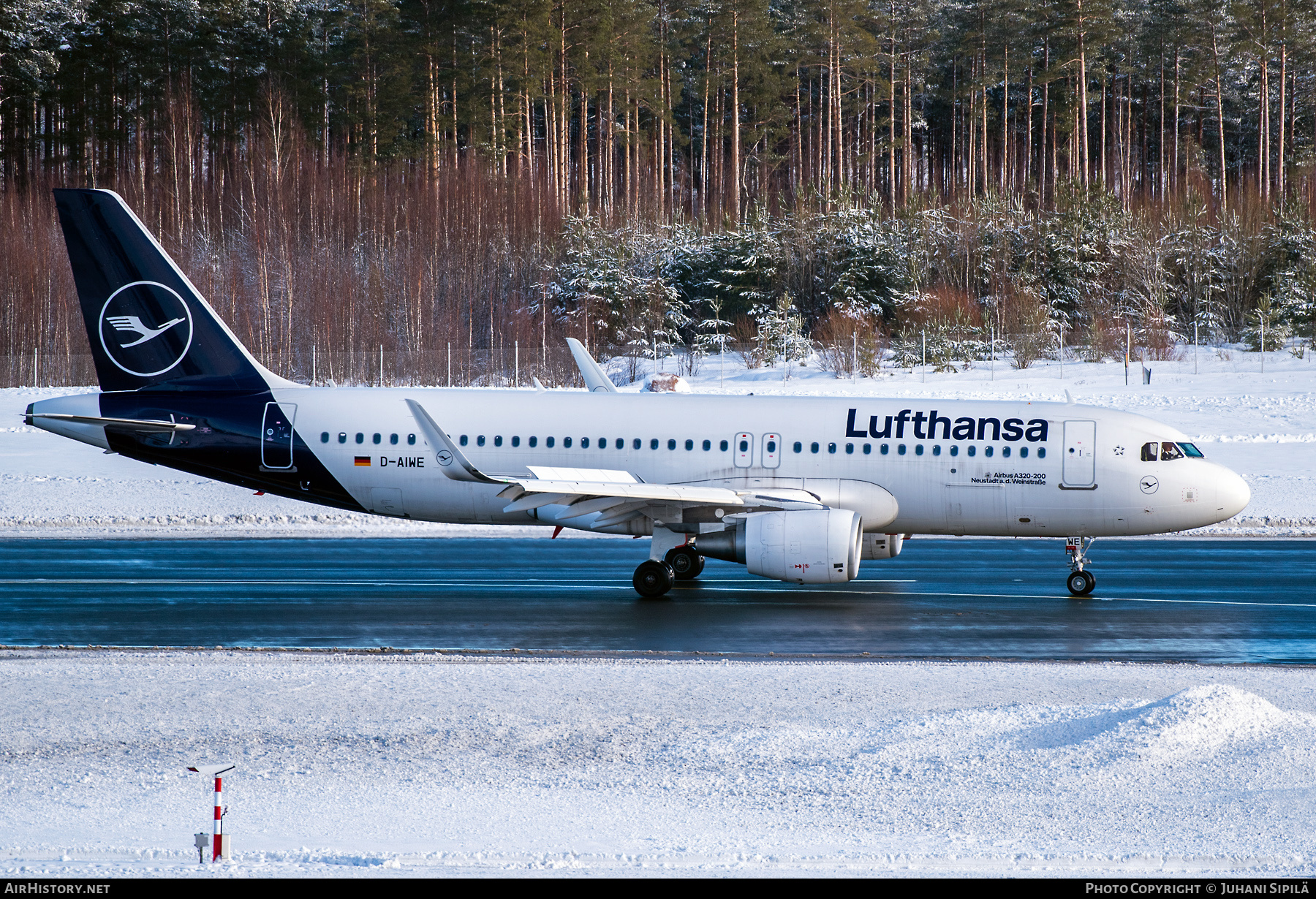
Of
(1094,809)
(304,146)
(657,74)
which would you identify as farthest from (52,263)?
(1094,809)

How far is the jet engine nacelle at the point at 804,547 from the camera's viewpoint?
64.6 ft

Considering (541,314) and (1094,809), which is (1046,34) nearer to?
(541,314)

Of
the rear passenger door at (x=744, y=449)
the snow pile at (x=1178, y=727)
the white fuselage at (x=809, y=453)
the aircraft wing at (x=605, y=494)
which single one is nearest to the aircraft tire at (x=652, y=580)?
the aircraft wing at (x=605, y=494)

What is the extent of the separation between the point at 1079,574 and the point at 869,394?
2780cm

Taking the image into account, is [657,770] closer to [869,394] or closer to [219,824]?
[219,824]

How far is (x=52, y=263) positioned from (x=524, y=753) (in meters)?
68.0

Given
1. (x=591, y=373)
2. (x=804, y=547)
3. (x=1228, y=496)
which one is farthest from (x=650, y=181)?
(x=804, y=547)

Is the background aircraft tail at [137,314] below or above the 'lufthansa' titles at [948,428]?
above

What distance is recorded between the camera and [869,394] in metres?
49.1

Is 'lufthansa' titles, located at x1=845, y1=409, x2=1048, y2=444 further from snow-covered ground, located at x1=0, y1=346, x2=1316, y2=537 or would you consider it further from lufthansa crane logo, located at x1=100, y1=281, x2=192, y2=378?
lufthansa crane logo, located at x1=100, y1=281, x2=192, y2=378

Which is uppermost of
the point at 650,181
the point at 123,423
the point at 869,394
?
the point at 650,181

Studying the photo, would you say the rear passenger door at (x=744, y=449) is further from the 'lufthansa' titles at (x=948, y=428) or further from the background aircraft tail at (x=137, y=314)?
the background aircraft tail at (x=137, y=314)

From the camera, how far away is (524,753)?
11062 mm

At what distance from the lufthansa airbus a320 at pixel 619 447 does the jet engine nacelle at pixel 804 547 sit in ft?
2.13
